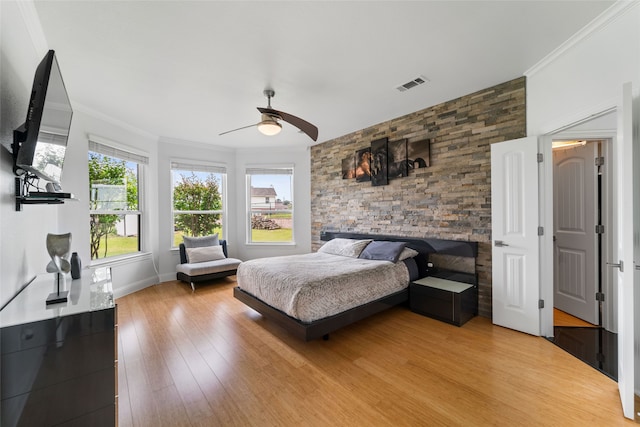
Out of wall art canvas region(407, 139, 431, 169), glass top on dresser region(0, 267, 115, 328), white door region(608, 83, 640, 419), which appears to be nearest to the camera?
glass top on dresser region(0, 267, 115, 328)

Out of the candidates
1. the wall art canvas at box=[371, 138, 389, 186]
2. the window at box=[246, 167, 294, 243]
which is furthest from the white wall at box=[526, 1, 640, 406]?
the window at box=[246, 167, 294, 243]

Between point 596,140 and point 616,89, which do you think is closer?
point 616,89

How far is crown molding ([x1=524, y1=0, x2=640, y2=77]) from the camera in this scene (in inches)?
71.7

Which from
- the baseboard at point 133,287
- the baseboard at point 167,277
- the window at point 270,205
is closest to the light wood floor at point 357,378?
the baseboard at point 133,287

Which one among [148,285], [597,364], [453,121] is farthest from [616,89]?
[148,285]

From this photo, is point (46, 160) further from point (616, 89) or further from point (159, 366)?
point (616, 89)

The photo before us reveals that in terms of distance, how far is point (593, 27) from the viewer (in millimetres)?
2045

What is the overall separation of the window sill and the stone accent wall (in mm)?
3784

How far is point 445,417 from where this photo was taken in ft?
5.42

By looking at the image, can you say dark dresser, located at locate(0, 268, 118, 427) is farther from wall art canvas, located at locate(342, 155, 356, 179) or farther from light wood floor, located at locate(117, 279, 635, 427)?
wall art canvas, located at locate(342, 155, 356, 179)

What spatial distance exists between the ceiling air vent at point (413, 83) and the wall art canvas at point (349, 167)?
1779 millimetres

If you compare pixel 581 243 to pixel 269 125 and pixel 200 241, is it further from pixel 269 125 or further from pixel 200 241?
pixel 200 241

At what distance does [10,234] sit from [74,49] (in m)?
1.77

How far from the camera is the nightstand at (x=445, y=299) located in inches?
117
